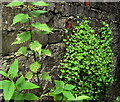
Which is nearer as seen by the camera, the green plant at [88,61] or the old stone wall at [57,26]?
the old stone wall at [57,26]

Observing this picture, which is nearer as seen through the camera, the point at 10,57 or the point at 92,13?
the point at 10,57

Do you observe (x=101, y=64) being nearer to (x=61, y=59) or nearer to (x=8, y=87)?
(x=61, y=59)

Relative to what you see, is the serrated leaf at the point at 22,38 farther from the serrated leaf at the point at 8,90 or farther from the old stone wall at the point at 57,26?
the serrated leaf at the point at 8,90

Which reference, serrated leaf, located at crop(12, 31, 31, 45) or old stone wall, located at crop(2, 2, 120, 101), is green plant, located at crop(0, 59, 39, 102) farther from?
old stone wall, located at crop(2, 2, 120, 101)

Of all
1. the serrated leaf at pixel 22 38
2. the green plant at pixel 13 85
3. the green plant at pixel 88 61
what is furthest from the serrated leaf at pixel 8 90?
the green plant at pixel 88 61

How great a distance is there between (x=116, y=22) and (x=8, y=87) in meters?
2.91

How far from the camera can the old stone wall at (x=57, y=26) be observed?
1641 mm

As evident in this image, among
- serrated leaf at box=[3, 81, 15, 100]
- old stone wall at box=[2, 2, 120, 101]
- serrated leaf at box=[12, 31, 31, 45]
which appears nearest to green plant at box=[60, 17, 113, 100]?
old stone wall at box=[2, 2, 120, 101]

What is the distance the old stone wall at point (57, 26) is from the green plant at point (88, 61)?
15 centimetres

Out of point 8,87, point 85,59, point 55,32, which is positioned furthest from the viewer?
point 85,59

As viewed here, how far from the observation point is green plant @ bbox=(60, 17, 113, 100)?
2.40 m

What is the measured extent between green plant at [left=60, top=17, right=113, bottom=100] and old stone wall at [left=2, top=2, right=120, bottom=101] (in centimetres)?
15

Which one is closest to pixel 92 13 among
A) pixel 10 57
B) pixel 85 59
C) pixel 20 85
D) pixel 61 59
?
pixel 85 59

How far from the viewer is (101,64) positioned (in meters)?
2.88
